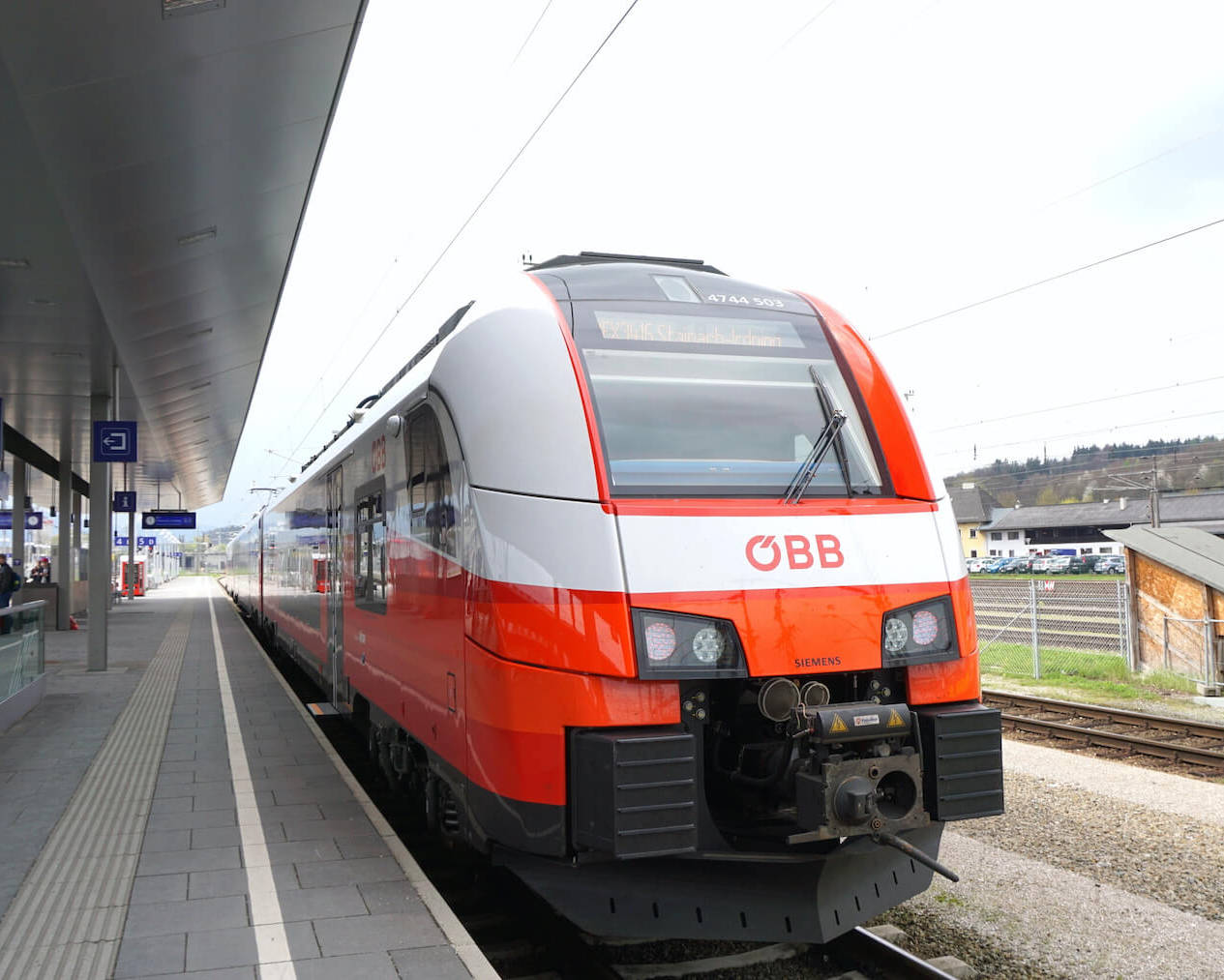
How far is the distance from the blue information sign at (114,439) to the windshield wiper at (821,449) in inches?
480

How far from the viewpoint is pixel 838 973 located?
450cm

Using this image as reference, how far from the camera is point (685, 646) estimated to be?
13.0 feet

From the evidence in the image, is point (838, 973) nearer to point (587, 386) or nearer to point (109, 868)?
point (587, 386)

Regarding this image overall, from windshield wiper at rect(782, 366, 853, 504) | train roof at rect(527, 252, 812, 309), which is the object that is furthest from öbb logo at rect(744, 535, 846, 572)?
train roof at rect(527, 252, 812, 309)

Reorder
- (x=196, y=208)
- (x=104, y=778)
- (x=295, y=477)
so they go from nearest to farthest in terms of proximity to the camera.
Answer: (x=104, y=778)
(x=196, y=208)
(x=295, y=477)

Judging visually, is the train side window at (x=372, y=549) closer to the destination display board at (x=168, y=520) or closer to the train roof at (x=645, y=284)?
the train roof at (x=645, y=284)

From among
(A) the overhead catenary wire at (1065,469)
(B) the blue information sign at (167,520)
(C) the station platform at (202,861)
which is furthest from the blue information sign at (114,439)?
(A) the overhead catenary wire at (1065,469)

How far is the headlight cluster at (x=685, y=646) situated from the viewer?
3.89 meters

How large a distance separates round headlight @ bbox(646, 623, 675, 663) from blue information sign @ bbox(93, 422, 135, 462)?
12.5m

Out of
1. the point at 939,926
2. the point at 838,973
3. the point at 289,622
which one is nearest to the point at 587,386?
the point at 838,973

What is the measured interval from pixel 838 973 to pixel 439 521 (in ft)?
9.05

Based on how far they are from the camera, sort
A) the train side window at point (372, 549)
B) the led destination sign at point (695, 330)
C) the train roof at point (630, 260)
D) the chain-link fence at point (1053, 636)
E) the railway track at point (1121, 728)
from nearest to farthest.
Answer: the led destination sign at point (695, 330)
the train roof at point (630, 260)
the train side window at point (372, 549)
the railway track at point (1121, 728)
the chain-link fence at point (1053, 636)

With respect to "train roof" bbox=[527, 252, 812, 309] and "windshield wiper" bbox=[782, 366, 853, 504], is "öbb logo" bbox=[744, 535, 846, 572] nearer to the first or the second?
"windshield wiper" bbox=[782, 366, 853, 504]

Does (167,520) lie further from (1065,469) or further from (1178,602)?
(1065,469)
